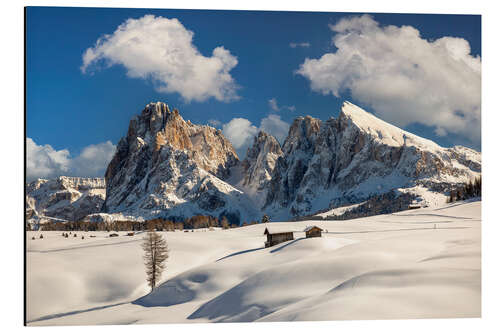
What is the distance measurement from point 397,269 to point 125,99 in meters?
15.6

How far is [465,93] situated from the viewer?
20750mm

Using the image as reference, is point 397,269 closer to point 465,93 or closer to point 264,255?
point 465,93

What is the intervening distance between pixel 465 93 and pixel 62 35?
64.5 ft

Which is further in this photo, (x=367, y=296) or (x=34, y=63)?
(x=34, y=63)

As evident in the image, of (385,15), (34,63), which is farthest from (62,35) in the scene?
(385,15)

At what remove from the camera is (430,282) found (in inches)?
459

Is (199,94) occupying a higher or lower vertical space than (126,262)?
higher

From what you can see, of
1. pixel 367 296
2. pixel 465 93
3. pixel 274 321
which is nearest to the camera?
pixel 367 296

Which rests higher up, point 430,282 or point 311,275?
point 430,282

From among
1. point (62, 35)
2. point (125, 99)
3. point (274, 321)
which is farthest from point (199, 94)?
point (274, 321)

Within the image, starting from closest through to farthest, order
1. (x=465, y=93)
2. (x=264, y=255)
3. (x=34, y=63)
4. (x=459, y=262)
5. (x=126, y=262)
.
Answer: (x=459, y=262) < (x=34, y=63) < (x=465, y=93) < (x=264, y=255) < (x=126, y=262)

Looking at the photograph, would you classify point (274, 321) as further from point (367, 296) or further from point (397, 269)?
point (397, 269)

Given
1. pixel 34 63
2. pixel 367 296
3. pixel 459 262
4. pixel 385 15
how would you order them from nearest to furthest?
pixel 367 296, pixel 459 262, pixel 34 63, pixel 385 15

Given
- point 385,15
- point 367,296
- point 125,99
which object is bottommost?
point 367,296
